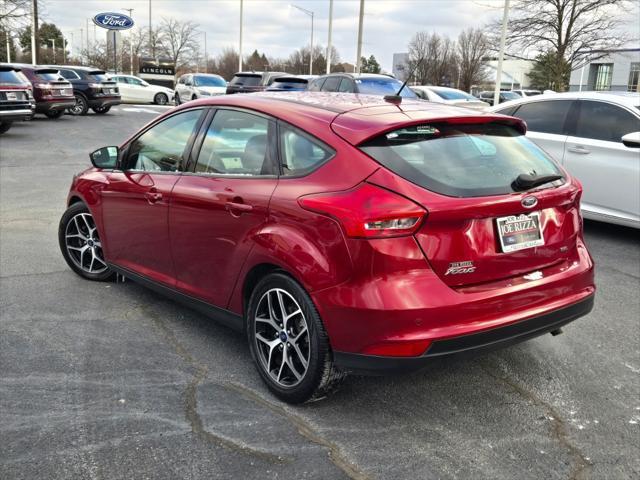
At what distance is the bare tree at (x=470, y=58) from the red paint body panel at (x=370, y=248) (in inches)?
2320

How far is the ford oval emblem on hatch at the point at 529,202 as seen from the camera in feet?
10.3

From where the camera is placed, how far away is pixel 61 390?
11.4ft

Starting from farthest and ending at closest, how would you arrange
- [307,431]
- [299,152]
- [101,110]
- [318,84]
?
[101,110] → [318,84] → [299,152] → [307,431]

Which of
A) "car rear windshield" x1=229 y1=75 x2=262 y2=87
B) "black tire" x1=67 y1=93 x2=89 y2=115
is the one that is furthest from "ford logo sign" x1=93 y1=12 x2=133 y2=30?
"car rear windshield" x1=229 y1=75 x2=262 y2=87

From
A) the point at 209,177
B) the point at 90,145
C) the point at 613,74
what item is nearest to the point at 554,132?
the point at 209,177

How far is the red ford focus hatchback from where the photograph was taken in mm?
2889

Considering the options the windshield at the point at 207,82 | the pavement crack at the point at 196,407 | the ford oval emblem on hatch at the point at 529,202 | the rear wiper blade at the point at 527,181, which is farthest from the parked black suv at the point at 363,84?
the windshield at the point at 207,82

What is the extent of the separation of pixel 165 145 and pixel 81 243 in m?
1.60

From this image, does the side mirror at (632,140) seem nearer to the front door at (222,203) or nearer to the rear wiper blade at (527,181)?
the rear wiper blade at (527,181)

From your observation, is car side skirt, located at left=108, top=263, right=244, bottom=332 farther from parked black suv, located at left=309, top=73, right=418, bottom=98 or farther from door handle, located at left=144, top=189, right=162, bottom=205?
parked black suv, located at left=309, top=73, right=418, bottom=98

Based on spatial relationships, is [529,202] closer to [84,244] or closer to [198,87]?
[84,244]

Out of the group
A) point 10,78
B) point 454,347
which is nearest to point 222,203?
point 454,347

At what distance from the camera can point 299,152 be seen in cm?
337

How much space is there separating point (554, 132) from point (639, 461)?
547 centimetres
